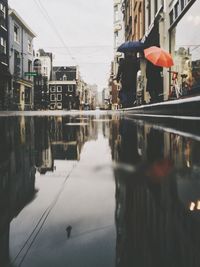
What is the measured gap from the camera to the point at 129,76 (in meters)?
25.2

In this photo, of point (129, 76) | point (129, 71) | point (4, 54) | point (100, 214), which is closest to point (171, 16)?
point (129, 71)

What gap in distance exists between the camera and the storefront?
35.0 ft

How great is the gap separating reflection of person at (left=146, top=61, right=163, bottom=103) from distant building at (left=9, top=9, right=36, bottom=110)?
22098 mm

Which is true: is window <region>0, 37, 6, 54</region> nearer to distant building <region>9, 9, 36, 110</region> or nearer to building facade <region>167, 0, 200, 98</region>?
distant building <region>9, 9, 36, 110</region>

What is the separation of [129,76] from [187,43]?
13.3 m

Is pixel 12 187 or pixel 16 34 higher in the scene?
pixel 16 34

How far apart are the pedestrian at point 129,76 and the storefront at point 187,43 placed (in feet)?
21.7

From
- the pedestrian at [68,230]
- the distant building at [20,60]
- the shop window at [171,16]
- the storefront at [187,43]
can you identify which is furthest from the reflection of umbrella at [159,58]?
the distant building at [20,60]

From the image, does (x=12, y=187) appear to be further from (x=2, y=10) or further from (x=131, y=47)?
(x=2, y=10)

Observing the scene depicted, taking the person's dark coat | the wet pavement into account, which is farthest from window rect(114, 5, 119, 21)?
the wet pavement

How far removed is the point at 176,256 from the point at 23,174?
1177 mm

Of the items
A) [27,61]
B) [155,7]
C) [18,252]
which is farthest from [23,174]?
[27,61]

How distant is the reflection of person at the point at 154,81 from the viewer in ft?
58.1

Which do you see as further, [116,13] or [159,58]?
[116,13]
